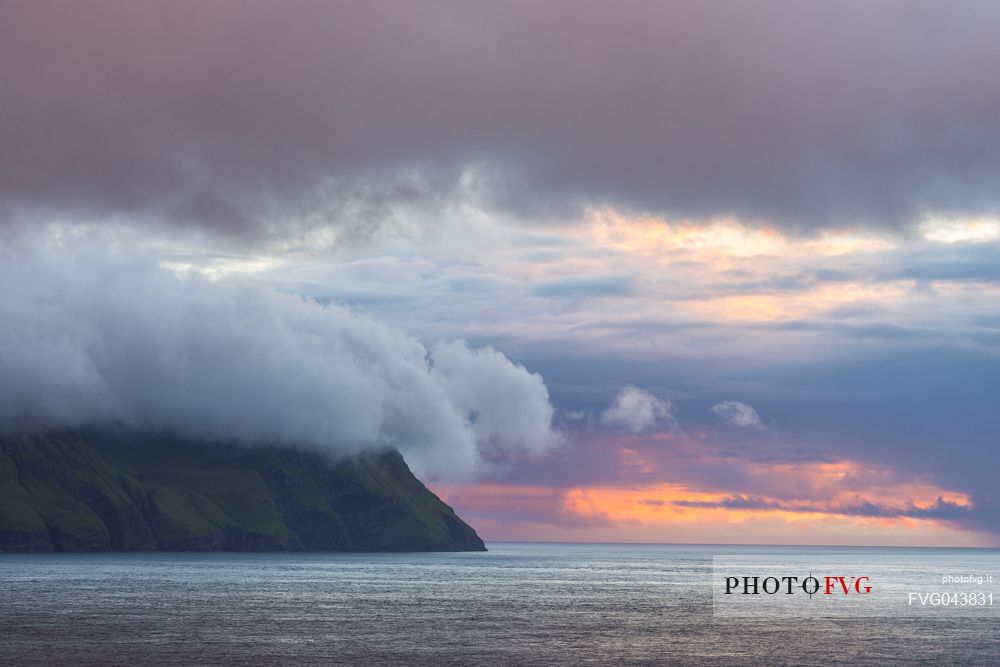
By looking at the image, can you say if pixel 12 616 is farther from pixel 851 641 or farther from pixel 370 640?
pixel 851 641

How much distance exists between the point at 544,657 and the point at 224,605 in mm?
87918

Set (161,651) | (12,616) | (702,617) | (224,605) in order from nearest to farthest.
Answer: (161,651), (12,616), (702,617), (224,605)

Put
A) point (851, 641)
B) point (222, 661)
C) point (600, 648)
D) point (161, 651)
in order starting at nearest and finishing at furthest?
point (222, 661) → point (161, 651) → point (600, 648) → point (851, 641)

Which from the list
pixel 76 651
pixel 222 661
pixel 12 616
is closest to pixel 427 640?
pixel 222 661

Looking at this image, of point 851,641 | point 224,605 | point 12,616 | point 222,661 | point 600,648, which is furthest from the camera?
point 224,605

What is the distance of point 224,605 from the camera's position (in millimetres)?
186625

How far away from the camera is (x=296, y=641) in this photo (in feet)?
416

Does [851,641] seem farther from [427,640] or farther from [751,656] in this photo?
[427,640]

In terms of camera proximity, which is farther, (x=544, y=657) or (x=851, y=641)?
(x=851, y=641)

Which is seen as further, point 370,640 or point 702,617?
point 702,617

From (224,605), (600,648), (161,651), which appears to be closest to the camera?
(161,651)

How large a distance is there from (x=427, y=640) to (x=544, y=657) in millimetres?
20637

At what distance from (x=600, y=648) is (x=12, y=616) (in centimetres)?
8519

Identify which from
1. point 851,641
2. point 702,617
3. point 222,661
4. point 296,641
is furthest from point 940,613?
point 222,661
